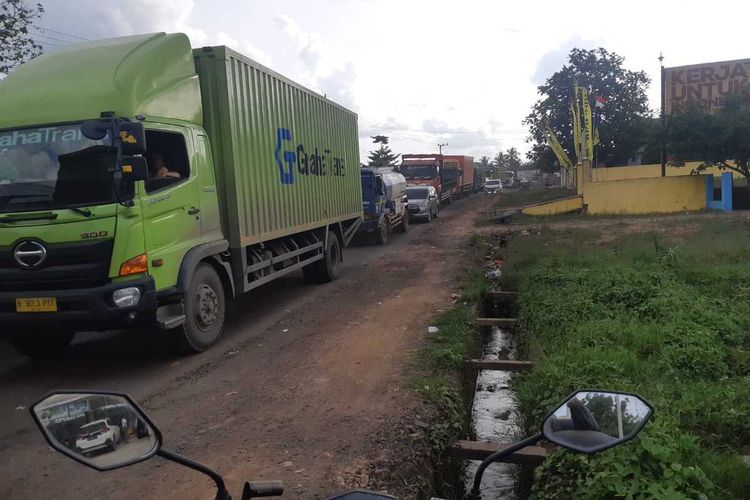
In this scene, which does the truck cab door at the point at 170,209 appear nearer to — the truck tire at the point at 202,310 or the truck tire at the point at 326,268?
the truck tire at the point at 202,310

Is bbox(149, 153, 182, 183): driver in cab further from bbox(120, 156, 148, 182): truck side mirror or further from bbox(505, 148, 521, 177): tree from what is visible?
bbox(505, 148, 521, 177): tree

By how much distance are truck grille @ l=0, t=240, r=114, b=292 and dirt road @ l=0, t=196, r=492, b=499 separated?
1.08 meters

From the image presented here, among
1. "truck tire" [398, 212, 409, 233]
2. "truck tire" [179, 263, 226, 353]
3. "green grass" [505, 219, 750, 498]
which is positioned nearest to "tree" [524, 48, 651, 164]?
"truck tire" [398, 212, 409, 233]

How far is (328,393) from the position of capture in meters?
5.34

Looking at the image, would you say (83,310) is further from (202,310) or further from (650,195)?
(650,195)

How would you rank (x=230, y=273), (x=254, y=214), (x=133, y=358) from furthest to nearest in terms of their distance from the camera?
(x=254, y=214) → (x=230, y=273) → (x=133, y=358)

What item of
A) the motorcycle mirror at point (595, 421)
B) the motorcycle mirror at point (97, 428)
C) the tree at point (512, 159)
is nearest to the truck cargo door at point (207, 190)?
the motorcycle mirror at point (97, 428)

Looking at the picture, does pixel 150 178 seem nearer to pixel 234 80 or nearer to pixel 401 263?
pixel 234 80

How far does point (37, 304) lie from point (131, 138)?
5.86ft

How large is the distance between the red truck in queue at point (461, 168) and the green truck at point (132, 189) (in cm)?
3166

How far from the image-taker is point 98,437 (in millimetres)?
1897

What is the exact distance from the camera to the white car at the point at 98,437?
1873mm

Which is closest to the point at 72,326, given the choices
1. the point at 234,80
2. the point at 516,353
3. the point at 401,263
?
the point at 234,80

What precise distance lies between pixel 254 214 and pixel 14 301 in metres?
3.06
